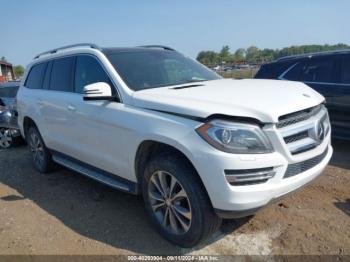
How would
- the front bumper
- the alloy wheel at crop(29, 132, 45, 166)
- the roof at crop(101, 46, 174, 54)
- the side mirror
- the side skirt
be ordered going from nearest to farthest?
the front bumper
the side mirror
the side skirt
the roof at crop(101, 46, 174, 54)
the alloy wheel at crop(29, 132, 45, 166)

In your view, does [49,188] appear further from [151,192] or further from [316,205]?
[316,205]

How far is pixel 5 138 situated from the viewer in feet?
26.8

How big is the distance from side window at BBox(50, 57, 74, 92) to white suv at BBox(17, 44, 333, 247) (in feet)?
0.14

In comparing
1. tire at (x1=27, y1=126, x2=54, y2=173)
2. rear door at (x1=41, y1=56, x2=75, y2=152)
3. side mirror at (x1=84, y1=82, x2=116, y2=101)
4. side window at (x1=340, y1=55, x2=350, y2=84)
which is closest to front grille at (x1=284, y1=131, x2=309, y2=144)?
side mirror at (x1=84, y1=82, x2=116, y2=101)

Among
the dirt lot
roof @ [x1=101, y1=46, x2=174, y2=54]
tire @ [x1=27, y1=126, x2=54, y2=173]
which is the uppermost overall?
roof @ [x1=101, y1=46, x2=174, y2=54]

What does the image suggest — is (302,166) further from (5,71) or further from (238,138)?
(5,71)

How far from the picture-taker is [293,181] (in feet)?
9.96

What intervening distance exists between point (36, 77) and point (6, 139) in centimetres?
276

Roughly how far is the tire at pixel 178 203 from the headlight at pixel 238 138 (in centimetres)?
42

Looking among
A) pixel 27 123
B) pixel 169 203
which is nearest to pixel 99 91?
pixel 169 203

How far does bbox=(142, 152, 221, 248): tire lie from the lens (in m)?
3.08

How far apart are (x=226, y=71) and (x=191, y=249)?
23.1 m

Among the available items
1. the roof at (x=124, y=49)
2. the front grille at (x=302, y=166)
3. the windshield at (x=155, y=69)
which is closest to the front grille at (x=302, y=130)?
the front grille at (x=302, y=166)

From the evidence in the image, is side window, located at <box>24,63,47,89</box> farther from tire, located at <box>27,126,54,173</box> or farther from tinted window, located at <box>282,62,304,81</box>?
tinted window, located at <box>282,62,304,81</box>
